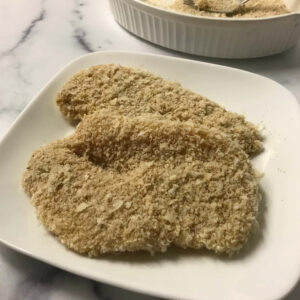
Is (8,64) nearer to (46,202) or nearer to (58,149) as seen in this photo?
(58,149)

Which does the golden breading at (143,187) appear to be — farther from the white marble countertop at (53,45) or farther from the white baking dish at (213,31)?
the white baking dish at (213,31)

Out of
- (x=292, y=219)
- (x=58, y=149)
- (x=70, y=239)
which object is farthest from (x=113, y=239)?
(x=292, y=219)

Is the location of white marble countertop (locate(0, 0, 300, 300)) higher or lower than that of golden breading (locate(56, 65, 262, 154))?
lower

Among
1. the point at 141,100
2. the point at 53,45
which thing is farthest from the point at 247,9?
the point at 53,45

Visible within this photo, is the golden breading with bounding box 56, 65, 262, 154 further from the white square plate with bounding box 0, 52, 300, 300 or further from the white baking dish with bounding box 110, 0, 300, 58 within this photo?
the white baking dish with bounding box 110, 0, 300, 58

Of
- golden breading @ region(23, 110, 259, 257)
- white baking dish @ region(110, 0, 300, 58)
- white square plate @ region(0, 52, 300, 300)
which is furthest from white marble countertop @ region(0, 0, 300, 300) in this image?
golden breading @ region(23, 110, 259, 257)

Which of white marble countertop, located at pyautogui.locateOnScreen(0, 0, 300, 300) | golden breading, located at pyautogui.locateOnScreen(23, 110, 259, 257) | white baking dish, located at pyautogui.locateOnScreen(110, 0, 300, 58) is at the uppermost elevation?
white baking dish, located at pyautogui.locateOnScreen(110, 0, 300, 58)
